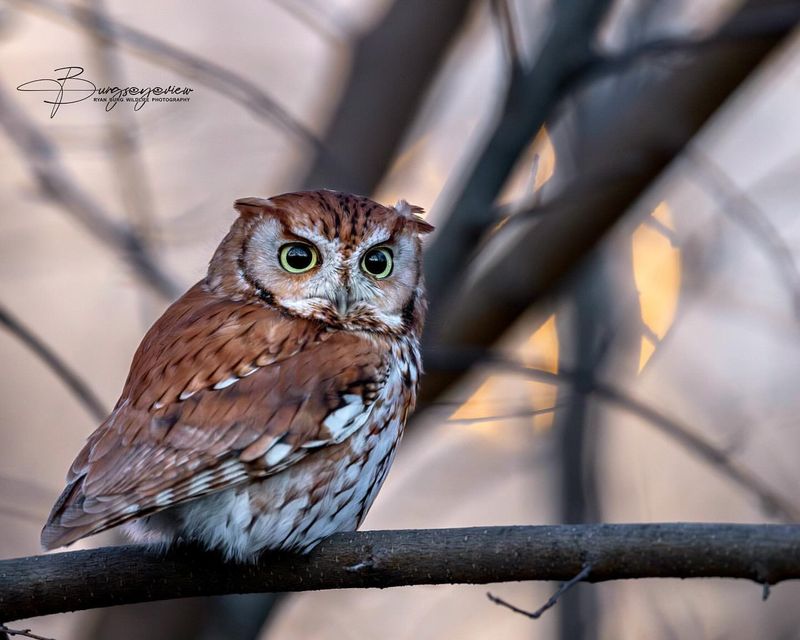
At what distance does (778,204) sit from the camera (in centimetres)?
611

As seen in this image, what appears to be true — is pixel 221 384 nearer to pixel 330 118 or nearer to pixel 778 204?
pixel 330 118

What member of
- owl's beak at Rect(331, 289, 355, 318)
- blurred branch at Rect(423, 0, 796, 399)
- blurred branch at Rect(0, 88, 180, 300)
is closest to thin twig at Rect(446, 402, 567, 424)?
blurred branch at Rect(423, 0, 796, 399)

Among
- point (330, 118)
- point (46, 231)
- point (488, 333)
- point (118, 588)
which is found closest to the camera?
point (118, 588)

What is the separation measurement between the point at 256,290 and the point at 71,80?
101 inches

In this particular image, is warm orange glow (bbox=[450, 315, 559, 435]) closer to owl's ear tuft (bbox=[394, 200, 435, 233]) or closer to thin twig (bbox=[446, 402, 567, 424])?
thin twig (bbox=[446, 402, 567, 424])

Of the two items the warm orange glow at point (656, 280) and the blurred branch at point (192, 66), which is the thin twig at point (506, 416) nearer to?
the warm orange glow at point (656, 280)

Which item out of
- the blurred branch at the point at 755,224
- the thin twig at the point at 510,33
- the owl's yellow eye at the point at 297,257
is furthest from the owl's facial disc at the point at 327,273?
the blurred branch at the point at 755,224

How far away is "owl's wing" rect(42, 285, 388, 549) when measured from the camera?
280 centimetres

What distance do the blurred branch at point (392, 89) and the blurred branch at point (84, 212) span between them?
2.89 ft

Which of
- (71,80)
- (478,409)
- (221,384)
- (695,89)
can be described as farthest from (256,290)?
(71,80)

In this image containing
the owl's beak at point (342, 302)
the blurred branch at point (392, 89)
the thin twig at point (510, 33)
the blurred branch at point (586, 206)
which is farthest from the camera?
the blurred branch at point (392, 89)

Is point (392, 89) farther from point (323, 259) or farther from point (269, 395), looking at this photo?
point (269, 395)

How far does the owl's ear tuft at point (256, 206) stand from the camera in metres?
3.39

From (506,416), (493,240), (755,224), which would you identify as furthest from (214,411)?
(755,224)
